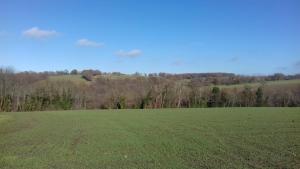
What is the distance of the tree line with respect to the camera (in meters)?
98.6

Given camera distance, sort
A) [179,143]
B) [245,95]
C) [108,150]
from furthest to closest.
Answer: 1. [245,95]
2. [179,143]
3. [108,150]

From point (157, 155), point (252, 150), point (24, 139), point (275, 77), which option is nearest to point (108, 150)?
point (157, 155)

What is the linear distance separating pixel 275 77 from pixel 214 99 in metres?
32.3

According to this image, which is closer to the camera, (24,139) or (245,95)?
(24,139)

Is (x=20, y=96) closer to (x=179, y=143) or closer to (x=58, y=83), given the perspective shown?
(x=58, y=83)

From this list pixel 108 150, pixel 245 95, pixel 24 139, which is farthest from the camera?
pixel 245 95

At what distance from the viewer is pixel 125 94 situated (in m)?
108

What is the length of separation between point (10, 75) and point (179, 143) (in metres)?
87.5

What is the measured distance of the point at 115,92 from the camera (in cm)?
10825

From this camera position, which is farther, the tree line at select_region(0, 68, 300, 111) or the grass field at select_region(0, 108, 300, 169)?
the tree line at select_region(0, 68, 300, 111)

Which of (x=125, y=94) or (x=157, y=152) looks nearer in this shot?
(x=157, y=152)

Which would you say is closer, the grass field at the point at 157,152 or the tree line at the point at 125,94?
the grass field at the point at 157,152

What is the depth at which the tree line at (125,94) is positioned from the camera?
98.6m

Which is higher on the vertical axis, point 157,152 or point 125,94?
point 125,94
